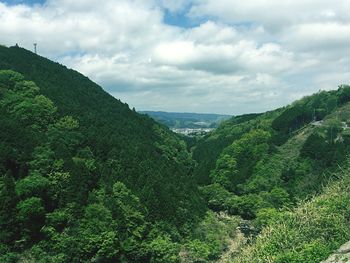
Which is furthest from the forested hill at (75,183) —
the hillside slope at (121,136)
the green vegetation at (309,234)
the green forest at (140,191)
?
the green vegetation at (309,234)

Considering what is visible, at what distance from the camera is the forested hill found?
73.8m

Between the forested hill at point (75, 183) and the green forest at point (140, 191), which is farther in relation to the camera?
the forested hill at point (75, 183)

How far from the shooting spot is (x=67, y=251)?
7212 cm

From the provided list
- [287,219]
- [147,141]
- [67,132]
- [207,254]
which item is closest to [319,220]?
[287,219]

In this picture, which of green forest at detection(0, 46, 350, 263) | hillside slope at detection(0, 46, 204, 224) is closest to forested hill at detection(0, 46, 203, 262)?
green forest at detection(0, 46, 350, 263)

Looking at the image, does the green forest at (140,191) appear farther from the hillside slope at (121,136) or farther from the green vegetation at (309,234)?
the hillside slope at (121,136)

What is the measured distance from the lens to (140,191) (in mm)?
88500

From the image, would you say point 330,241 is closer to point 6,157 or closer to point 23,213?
point 23,213

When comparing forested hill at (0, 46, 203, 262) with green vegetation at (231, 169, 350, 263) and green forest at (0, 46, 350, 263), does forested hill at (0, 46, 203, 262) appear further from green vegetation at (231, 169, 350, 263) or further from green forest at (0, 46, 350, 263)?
green vegetation at (231, 169, 350, 263)

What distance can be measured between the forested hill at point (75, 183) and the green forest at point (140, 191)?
0.70 feet

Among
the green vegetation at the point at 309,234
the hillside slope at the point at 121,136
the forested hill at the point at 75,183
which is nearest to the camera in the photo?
the green vegetation at the point at 309,234

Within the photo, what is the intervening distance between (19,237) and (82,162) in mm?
20735

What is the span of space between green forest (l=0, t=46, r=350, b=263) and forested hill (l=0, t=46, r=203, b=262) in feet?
0.70

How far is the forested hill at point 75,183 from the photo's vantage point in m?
73.8
